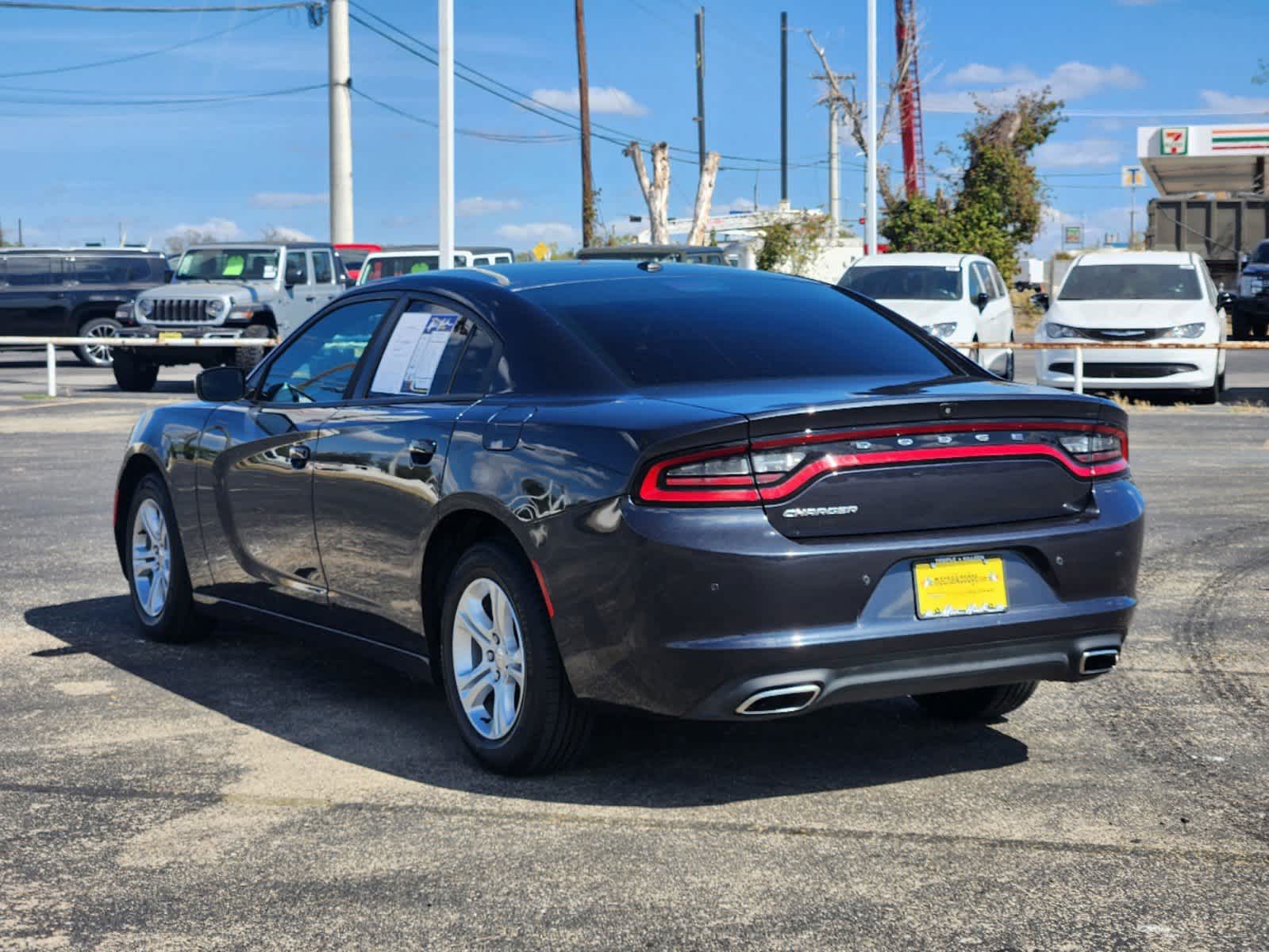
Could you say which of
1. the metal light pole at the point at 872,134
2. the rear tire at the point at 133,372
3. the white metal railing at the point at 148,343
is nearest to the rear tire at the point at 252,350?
the white metal railing at the point at 148,343

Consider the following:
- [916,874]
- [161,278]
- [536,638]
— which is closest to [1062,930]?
[916,874]

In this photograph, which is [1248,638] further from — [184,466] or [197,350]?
[197,350]

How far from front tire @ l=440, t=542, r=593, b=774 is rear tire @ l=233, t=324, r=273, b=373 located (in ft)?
61.6

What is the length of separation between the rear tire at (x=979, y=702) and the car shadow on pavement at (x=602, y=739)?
0.05m

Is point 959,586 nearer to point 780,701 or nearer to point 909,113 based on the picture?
point 780,701

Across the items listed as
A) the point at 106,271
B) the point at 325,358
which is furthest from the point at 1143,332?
the point at 106,271

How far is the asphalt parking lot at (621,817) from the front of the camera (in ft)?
13.4

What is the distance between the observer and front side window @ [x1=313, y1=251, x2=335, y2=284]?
2627 cm

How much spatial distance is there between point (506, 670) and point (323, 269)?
2190cm

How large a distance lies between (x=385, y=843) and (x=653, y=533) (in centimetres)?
106

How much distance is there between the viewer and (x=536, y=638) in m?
5.08

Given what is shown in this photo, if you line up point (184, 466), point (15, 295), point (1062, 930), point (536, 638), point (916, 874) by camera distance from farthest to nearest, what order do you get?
point (15, 295), point (184, 466), point (536, 638), point (916, 874), point (1062, 930)

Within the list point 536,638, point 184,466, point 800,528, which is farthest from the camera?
point 184,466

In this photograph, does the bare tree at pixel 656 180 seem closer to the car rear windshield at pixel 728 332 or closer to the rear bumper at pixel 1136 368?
the rear bumper at pixel 1136 368
